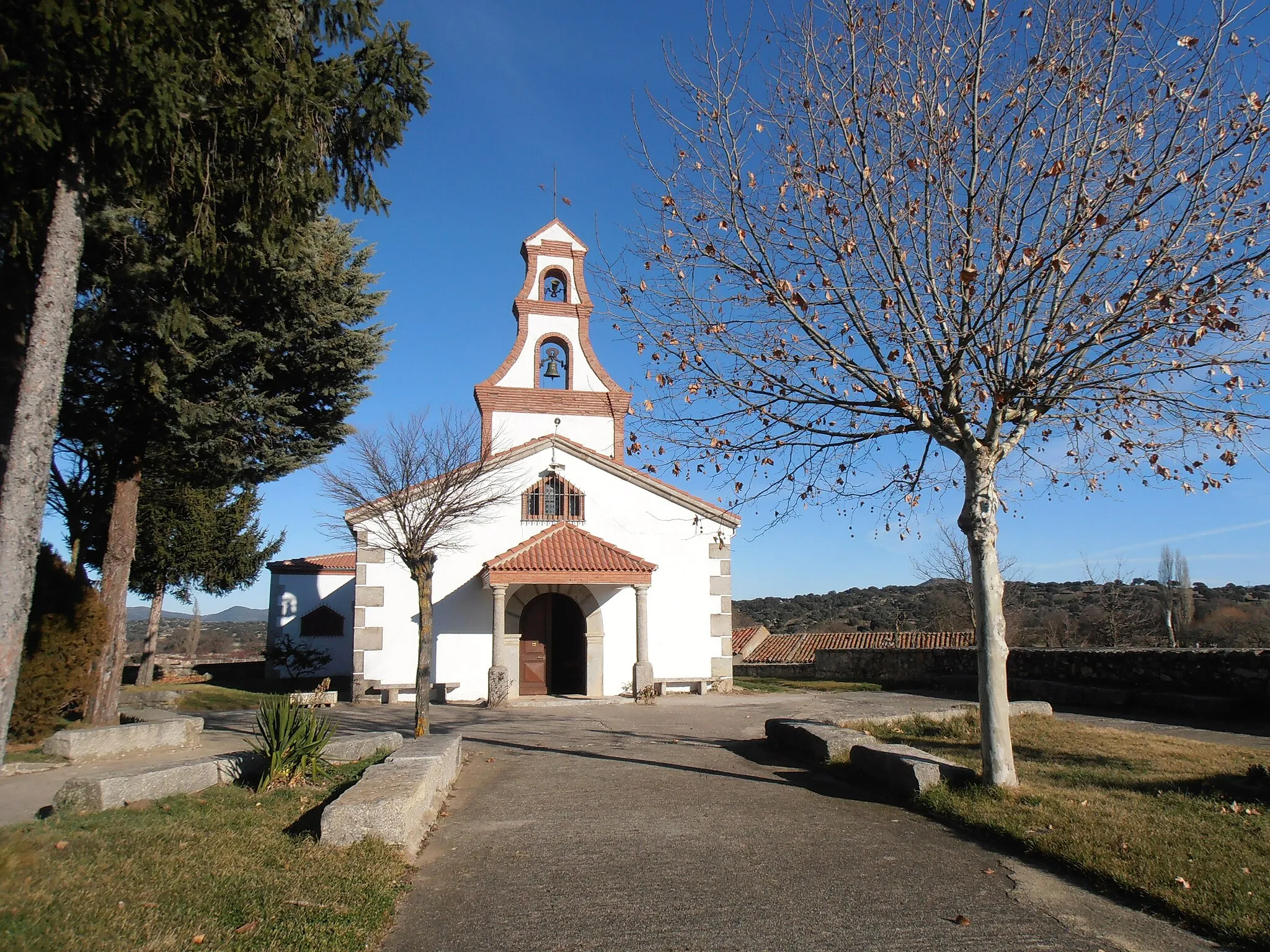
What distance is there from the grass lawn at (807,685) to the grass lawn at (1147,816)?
11.8 metres

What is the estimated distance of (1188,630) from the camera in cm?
3058

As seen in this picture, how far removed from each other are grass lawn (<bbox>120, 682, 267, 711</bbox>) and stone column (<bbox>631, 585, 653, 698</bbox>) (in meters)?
7.51

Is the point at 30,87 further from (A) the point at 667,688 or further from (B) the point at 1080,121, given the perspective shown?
(A) the point at 667,688

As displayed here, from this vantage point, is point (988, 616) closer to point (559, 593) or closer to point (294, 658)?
point (559, 593)

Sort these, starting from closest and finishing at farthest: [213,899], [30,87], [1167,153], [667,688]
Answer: [213,899], [30,87], [1167,153], [667,688]

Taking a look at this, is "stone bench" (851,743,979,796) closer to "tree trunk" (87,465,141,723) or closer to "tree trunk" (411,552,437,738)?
"tree trunk" (411,552,437,738)

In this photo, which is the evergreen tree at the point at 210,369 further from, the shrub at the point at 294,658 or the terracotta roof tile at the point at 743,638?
the terracotta roof tile at the point at 743,638

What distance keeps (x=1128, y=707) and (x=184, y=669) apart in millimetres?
28431

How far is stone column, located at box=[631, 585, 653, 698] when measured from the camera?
58.4ft

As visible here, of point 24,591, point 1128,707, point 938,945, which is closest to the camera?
point 938,945

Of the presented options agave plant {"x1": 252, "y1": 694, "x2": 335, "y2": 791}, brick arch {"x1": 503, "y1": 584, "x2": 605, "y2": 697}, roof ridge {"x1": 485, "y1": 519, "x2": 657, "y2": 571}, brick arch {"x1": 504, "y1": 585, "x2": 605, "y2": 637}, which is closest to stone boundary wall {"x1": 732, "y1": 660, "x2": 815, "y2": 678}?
brick arch {"x1": 503, "y1": 584, "x2": 605, "y2": 697}

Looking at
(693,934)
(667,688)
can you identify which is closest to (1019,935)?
(693,934)

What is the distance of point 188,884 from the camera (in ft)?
14.1

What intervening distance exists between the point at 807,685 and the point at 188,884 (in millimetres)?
20266
